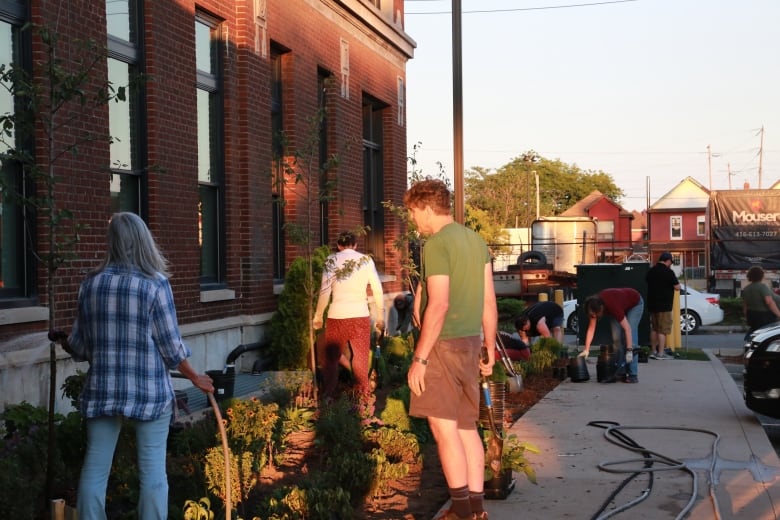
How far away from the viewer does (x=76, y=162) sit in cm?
923

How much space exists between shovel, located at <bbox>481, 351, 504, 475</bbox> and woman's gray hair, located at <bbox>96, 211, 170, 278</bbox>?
102 inches

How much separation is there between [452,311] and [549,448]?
3455mm

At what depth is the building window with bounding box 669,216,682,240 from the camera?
274ft

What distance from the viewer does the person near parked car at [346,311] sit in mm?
10281

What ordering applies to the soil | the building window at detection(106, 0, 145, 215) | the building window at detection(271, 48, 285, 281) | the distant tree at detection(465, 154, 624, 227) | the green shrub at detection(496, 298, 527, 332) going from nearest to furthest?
1. the soil
2. the building window at detection(106, 0, 145, 215)
3. the building window at detection(271, 48, 285, 281)
4. the green shrub at detection(496, 298, 527, 332)
5. the distant tree at detection(465, 154, 624, 227)

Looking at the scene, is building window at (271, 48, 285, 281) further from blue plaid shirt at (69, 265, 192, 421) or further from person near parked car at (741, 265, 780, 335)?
blue plaid shirt at (69, 265, 192, 421)

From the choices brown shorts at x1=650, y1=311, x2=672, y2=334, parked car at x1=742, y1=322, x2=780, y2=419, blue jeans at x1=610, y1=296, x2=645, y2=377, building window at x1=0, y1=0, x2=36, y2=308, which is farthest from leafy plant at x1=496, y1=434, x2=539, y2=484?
brown shorts at x1=650, y1=311, x2=672, y2=334

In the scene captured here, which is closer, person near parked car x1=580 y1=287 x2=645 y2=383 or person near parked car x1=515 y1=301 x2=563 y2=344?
person near parked car x1=580 y1=287 x2=645 y2=383

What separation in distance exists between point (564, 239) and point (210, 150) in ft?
87.6

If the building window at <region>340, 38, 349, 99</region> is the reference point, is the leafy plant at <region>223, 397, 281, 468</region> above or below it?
below

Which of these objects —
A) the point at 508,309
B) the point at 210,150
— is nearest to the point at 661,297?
the point at 508,309

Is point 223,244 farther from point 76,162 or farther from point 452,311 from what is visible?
point 452,311

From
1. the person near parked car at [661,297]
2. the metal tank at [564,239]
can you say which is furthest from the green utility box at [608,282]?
Answer: the metal tank at [564,239]

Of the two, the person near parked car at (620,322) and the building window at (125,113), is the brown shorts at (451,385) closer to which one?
the building window at (125,113)
